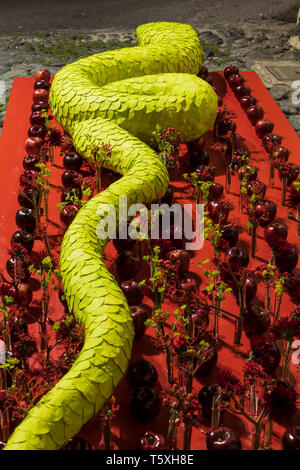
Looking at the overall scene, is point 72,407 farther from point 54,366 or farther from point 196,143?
point 196,143

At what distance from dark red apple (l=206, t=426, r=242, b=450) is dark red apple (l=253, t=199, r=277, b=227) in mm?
1245

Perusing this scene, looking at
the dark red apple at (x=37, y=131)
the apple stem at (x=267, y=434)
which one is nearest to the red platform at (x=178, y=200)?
the apple stem at (x=267, y=434)

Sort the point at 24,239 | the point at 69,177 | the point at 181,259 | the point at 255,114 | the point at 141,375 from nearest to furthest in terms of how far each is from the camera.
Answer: the point at 141,375
the point at 181,259
the point at 24,239
the point at 69,177
the point at 255,114

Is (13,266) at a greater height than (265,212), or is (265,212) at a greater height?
(265,212)

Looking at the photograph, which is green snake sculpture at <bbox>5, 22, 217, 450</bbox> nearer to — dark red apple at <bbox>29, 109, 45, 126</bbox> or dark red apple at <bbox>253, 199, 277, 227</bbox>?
dark red apple at <bbox>29, 109, 45, 126</bbox>

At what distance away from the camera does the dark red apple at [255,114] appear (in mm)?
4137

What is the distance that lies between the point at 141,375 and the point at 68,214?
1.04 meters

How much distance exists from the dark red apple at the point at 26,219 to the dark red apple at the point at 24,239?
106 millimetres

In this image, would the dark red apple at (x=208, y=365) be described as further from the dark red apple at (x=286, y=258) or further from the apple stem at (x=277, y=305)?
the dark red apple at (x=286, y=258)

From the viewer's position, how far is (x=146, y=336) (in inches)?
101

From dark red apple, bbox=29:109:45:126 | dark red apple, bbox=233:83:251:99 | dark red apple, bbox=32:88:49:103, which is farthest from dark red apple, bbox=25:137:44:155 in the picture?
dark red apple, bbox=233:83:251:99

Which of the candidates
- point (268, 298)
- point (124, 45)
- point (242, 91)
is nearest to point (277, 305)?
point (268, 298)

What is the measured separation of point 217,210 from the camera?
3.08 m

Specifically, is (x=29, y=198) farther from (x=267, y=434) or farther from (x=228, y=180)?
(x=267, y=434)
